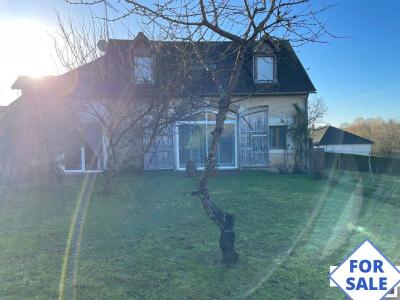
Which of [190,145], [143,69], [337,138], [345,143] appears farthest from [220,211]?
[337,138]

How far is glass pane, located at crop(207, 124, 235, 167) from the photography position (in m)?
15.4

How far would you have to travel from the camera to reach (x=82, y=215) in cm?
675

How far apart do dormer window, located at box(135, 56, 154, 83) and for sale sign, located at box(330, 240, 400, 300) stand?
6889 mm

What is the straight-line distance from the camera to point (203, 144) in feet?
50.5

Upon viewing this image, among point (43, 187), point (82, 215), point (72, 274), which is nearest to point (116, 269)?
point (72, 274)

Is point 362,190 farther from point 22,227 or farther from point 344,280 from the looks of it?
point 22,227

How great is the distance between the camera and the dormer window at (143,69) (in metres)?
8.47

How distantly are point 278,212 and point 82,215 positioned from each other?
4167 mm

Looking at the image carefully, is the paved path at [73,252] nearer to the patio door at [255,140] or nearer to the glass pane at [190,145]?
the glass pane at [190,145]

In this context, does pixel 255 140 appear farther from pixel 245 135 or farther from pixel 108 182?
pixel 108 182

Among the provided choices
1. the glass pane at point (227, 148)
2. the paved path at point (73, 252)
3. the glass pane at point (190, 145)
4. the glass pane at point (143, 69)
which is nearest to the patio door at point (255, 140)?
the glass pane at point (227, 148)

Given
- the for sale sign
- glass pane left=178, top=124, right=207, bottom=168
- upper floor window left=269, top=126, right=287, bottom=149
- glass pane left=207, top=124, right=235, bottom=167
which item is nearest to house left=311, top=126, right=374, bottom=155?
upper floor window left=269, top=126, right=287, bottom=149

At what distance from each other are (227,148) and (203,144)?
3.92 feet

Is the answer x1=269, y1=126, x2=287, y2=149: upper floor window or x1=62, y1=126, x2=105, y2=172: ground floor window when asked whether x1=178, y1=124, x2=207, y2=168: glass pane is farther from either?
x1=62, y1=126, x2=105, y2=172: ground floor window
